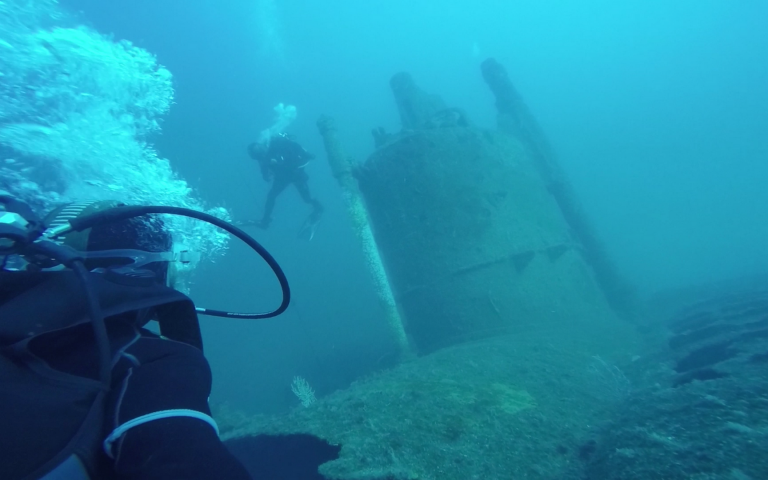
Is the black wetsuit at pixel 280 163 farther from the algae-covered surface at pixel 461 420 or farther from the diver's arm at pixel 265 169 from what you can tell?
the algae-covered surface at pixel 461 420

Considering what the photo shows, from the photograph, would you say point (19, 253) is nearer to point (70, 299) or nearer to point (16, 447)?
point (70, 299)

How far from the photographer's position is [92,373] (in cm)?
113

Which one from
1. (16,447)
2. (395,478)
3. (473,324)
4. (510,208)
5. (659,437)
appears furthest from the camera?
(510,208)

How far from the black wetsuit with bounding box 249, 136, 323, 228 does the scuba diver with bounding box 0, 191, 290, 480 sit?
9157 millimetres

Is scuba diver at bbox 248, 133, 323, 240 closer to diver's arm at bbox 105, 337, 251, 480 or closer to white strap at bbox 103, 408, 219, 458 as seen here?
diver's arm at bbox 105, 337, 251, 480

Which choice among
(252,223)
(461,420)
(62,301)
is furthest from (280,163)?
(62,301)

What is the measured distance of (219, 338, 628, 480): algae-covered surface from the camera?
318 centimetres

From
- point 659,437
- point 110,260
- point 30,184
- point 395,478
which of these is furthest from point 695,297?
point 30,184

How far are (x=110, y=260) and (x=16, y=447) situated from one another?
37.7 inches

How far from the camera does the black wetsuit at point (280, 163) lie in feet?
34.0

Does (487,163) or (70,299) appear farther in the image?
(487,163)

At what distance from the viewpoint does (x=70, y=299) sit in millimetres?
1142

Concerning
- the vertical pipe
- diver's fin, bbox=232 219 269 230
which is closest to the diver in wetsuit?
the vertical pipe

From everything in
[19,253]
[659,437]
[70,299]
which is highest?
[19,253]
